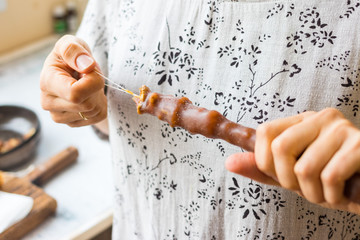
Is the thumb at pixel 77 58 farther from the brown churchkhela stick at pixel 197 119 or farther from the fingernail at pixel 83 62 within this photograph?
the brown churchkhela stick at pixel 197 119

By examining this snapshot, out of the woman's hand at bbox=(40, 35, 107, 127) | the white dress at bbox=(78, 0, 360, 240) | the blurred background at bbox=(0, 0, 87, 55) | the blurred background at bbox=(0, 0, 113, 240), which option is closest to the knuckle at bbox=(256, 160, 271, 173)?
the white dress at bbox=(78, 0, 360, 240)

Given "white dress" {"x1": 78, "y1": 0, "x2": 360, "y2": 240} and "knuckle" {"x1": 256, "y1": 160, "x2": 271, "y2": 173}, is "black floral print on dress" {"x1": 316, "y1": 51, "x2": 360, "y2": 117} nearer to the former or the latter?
"white dress" {"x1": 78, "y1": 0, "x2": 360, "y2": 240}

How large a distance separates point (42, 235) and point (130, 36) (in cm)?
68

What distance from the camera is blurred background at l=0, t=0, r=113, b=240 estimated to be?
1136 millimetres

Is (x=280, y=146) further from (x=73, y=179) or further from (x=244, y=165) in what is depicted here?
(x=73, y=179)

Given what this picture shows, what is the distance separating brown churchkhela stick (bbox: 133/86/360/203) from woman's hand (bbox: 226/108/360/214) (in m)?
0.04

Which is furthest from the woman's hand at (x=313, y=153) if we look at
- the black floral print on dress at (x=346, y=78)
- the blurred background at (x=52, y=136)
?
the blurred background at (x=52, y=136)

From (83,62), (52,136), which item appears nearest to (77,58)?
(83,62)

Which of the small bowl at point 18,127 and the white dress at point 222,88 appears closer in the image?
the white dress at point 222,88

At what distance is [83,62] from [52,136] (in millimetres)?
922

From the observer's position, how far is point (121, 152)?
83 centimetres

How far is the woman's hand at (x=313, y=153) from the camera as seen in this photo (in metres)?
0.41

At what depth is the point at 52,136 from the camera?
1492mm

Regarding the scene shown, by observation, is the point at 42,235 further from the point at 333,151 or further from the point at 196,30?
the point at 333,151
